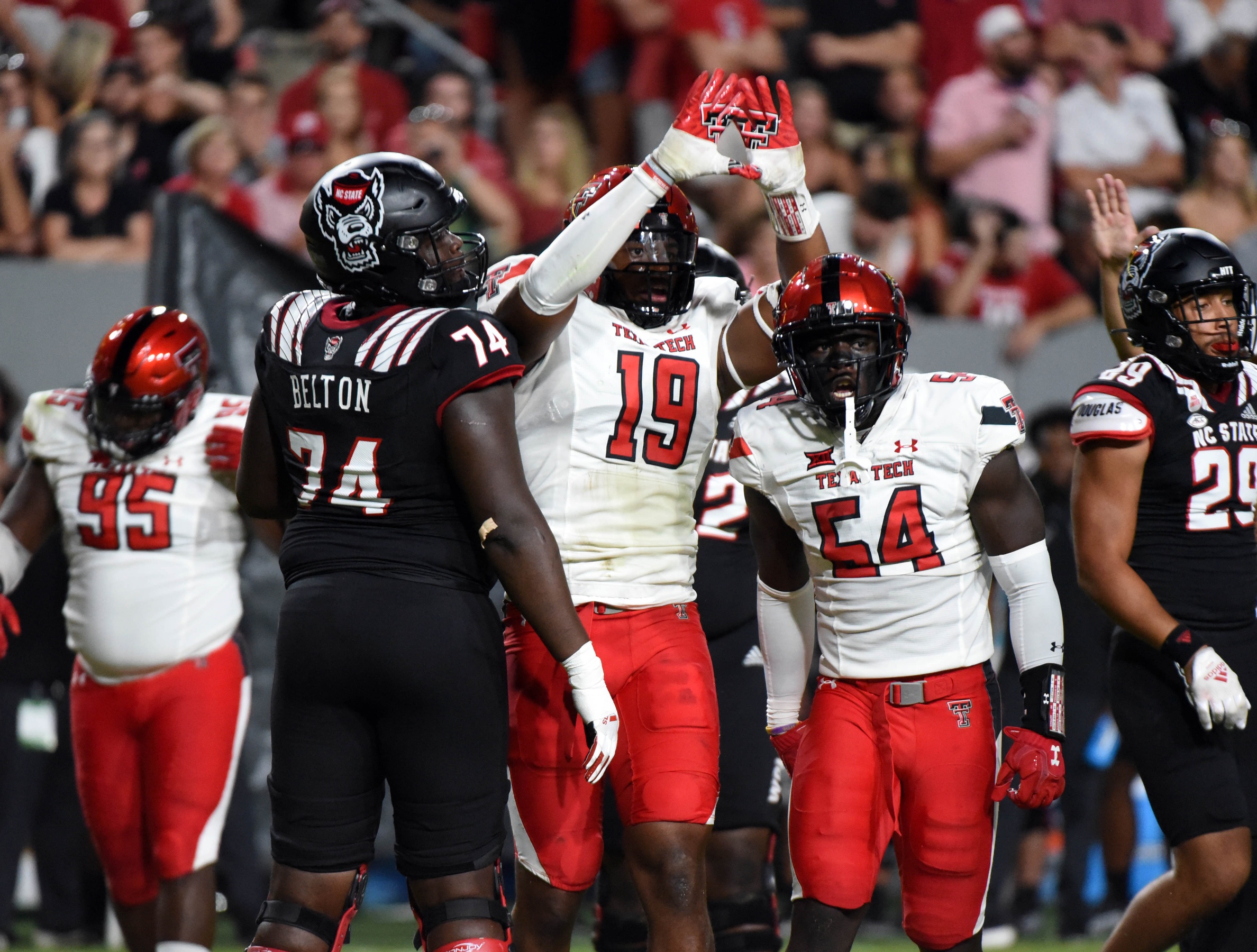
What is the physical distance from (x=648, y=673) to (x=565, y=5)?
5835mm

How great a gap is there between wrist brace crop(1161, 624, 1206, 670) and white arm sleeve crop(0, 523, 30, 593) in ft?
10.6

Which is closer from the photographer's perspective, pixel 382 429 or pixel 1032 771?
pixel 382 429

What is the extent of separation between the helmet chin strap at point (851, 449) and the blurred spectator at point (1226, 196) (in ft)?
18.6

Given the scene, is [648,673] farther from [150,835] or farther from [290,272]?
[290,272]

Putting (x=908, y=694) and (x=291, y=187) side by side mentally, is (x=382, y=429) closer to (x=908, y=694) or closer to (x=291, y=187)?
(x=908, y=694)

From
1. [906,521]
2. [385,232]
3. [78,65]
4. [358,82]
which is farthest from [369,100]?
[906,521]

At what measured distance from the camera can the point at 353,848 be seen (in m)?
3.21

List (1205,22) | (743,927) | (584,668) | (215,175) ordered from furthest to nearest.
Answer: (1205,22)
(215,175)
(743,927)
(584,668)

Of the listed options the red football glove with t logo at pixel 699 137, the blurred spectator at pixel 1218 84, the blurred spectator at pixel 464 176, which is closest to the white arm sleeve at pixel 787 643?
the red football glove with t logo at pixel 699 137

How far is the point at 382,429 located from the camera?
3.12 meters

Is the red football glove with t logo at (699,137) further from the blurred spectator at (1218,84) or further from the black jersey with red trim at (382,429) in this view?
the blurred spectator at (1218,84)

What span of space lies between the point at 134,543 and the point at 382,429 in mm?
1845

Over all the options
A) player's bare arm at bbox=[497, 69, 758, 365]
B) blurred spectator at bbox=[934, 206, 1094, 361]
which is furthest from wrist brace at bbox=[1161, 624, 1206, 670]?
blurred spectator at bbox=[934, 206, 1094, 361]

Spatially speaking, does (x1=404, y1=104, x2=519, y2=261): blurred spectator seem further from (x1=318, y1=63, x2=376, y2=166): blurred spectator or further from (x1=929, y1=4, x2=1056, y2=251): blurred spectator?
(x1=929, y1=4, x2=1056, y2=251): blurred spectator
